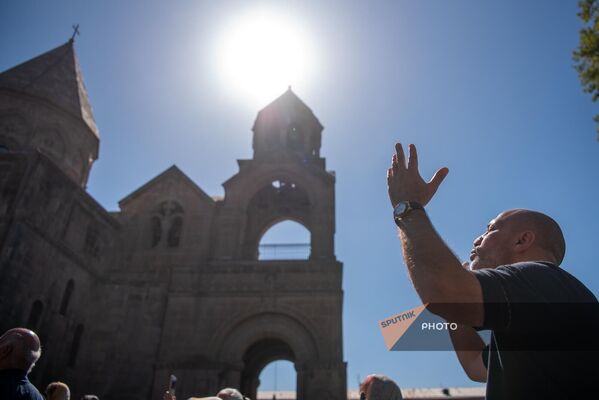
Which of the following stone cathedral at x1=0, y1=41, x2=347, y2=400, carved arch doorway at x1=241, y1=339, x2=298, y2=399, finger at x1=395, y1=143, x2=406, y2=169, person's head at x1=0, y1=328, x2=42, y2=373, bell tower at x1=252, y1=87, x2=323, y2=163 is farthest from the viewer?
bell tower at x1=252, y1=87, x2=323, y2=163

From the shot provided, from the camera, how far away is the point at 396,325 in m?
2.19

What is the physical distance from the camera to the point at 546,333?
152cm

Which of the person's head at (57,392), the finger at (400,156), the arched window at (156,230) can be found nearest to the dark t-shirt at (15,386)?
the person's head at (57,392)

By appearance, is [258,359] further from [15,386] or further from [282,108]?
[15,386]

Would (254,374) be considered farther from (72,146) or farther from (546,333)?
(546,333)

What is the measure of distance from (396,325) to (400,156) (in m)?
0.81

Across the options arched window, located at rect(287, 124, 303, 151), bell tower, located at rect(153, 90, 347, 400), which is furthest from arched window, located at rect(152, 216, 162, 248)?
arched window, located at rect(287, 124, 303, 151)

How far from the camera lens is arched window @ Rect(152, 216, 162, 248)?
17.4 m

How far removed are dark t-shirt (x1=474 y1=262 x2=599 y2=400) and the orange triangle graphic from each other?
1.96 feet

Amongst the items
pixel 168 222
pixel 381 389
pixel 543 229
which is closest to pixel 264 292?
pixel 168 222

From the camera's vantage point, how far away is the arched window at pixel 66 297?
14070mm

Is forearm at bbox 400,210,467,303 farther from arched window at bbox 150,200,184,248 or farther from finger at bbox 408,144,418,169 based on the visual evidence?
arched window at bbox 150,200,184,248

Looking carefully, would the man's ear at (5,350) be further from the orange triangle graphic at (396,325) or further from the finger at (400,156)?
the finger at (400,156)

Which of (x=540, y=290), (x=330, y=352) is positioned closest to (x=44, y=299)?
(x=330, y=352)
